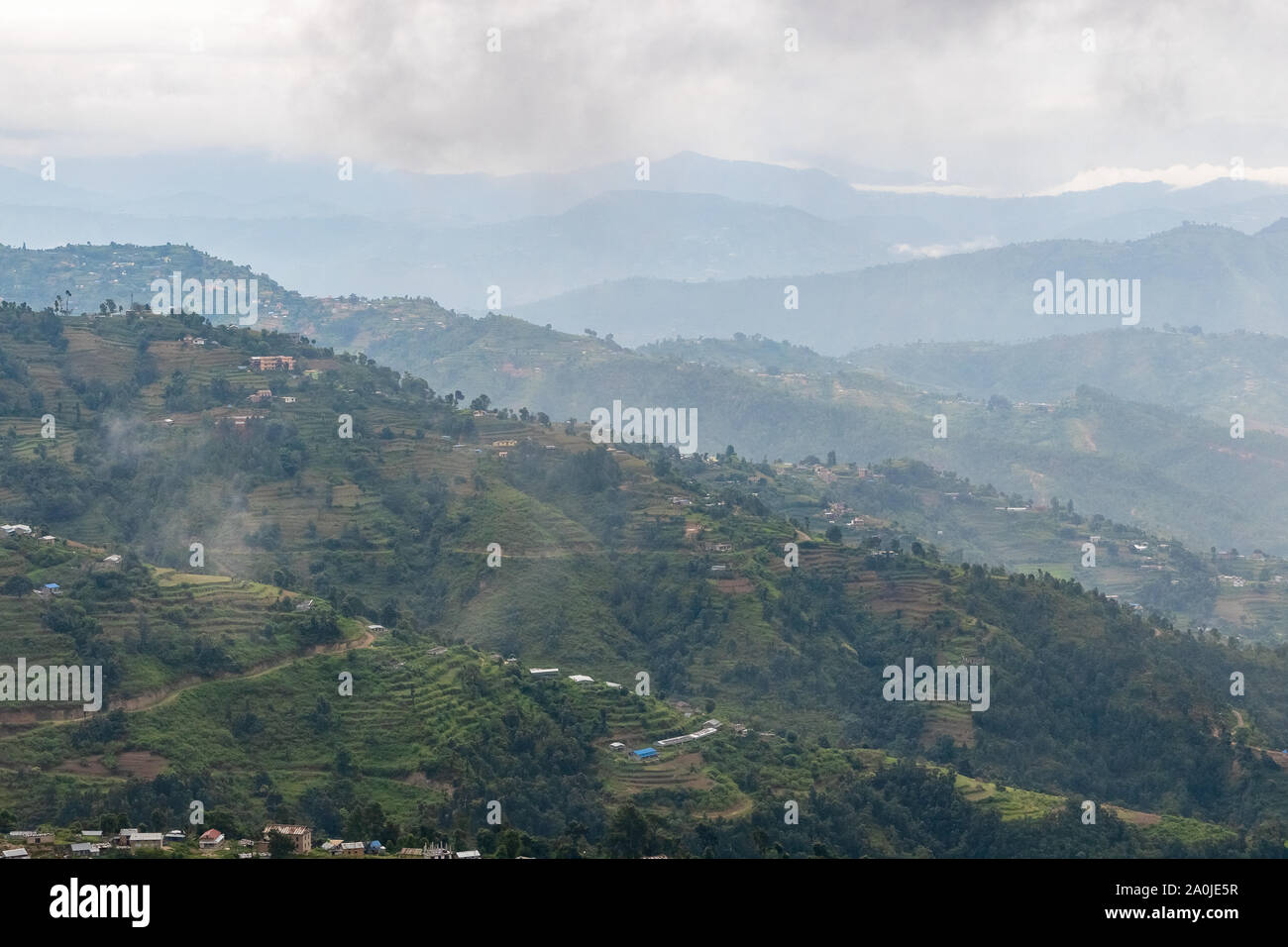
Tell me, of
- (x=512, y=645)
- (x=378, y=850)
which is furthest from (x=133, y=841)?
(x=512, y=645)

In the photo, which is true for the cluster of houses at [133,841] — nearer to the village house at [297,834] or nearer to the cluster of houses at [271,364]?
the village house at [297,834]

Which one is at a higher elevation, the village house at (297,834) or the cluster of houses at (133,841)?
the cluster of houses at (133,841)

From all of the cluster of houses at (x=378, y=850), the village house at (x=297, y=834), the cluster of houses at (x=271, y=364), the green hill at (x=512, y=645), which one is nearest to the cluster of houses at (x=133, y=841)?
the village house at (x=297, y=834)

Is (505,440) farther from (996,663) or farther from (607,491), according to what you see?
(996,663)

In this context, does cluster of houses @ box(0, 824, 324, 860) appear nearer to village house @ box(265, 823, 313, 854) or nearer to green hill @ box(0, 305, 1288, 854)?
village house @ box(265, 823, 313, 854)

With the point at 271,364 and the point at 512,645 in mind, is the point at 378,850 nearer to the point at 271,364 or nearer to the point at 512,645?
→ the point at 512,645

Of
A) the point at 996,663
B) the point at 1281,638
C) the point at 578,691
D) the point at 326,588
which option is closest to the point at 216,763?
the point at 578,691

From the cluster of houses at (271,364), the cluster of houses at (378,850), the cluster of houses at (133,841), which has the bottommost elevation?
the cluster of houses at (378,850)

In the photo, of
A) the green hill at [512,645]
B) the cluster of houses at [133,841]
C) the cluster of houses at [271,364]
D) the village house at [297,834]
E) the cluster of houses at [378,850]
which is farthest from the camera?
the cluster of houses at [271,364]

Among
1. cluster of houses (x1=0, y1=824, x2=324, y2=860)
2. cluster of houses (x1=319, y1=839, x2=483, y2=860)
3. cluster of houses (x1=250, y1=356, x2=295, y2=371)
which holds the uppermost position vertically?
cluster of houses (x1=250, y1=356, x2=295, y2=371)

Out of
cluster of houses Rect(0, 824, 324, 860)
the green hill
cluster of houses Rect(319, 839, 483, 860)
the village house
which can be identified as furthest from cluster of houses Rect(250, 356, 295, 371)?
cluster of houses Rect(319, 839, 483, 860)

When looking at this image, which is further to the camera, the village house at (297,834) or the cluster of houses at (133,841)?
the village house at (297,834)

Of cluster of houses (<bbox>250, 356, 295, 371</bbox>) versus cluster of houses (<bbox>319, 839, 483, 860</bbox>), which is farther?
cluster of houses (<bbox>250, 356, 295, 371</bbox>)
